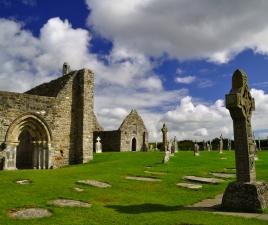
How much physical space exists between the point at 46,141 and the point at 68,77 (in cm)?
448

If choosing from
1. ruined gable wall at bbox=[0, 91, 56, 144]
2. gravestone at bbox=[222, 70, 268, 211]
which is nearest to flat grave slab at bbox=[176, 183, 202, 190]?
gravestone at bbox=[222, 70, 268, 211]

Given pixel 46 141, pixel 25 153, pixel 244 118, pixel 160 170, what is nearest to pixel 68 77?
pixel 46 141

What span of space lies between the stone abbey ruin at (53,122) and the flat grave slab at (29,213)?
1142 centimetres

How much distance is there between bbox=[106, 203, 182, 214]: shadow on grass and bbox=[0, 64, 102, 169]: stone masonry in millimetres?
11894

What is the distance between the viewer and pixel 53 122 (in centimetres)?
2092

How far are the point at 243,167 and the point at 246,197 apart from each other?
757 millimetres

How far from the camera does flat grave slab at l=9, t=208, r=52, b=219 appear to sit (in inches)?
293

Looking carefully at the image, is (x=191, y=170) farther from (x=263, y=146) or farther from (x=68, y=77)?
(x=263, y=146)

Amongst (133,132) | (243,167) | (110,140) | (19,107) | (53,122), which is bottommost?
(243,167)

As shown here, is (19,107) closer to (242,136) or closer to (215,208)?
(215,208)

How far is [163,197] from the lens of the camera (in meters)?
10.4

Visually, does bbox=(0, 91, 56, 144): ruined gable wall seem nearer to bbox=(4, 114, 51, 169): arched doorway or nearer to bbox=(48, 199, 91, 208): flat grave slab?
bbox=(4, 114, 51, 169): arched doorway

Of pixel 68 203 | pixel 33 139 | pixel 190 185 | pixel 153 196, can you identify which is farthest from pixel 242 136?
pixel 33 139

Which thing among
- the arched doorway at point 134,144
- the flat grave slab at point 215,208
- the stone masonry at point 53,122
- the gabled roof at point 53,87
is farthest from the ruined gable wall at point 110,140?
the flat grave slab at point 215,208
